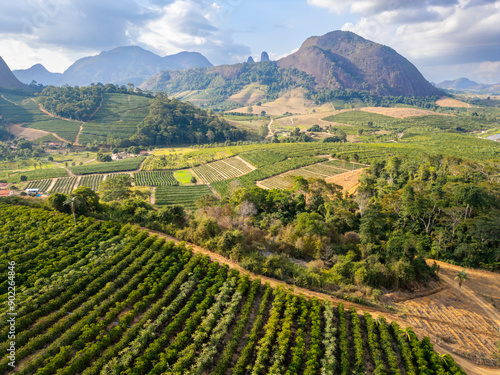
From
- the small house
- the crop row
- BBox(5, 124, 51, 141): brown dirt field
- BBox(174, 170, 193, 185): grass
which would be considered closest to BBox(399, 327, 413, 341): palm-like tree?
BBox(174, 170, 193, 185): grass

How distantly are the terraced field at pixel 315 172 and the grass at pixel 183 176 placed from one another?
20507 millimetres

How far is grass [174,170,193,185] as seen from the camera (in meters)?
74.2

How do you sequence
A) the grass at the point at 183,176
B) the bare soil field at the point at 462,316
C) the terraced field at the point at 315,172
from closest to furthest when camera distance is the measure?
the bare soil field at the point at 462,316
the terraced field at the point at 315,172
the grass at the point at 183,176

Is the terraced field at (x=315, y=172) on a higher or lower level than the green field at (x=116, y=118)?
lower

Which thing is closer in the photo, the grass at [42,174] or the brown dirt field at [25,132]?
the grass at [42,174]

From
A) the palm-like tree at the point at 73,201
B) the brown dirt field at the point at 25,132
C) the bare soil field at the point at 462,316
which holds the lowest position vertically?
the bare soil field at the point at 462,316

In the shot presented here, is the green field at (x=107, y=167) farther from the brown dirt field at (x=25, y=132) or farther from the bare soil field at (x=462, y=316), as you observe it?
the bare soil field at (x=462, y=316)

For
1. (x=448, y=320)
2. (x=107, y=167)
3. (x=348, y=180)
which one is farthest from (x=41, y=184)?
(x=448, y=320)

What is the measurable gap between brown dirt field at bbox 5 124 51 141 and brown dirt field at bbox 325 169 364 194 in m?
117

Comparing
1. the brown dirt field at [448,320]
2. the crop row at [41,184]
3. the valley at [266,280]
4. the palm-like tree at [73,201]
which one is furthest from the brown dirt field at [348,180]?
the crop row at [41,184]

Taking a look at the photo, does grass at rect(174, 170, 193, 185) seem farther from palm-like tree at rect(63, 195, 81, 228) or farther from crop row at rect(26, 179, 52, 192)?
palm-like tree at rect(63, 195, 81, 228)

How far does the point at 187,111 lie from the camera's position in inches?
5797

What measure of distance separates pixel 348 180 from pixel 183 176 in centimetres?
4431

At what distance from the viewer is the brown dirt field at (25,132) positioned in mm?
112625
